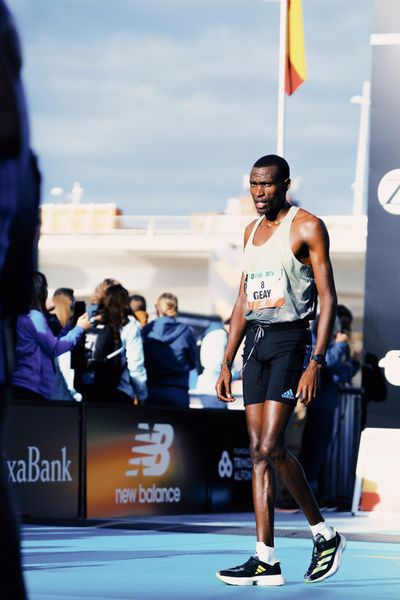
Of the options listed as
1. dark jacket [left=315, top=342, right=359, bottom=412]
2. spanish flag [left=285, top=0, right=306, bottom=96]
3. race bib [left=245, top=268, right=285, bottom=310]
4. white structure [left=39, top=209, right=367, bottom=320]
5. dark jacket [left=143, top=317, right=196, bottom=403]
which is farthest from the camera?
white structure [left=39, top=209, right=367, bottom=320]

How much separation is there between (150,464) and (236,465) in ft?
5.14

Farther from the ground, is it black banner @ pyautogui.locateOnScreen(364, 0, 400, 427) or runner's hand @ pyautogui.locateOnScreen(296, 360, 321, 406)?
black banner @ pyautogui.locateOnScreen(364, 0, 400, 427)

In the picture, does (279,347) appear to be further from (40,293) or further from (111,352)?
(111,352)

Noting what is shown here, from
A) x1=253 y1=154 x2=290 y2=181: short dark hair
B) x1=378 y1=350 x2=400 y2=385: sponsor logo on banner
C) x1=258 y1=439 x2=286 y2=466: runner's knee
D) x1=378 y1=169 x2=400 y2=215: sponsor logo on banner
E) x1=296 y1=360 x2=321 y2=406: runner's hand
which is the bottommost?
x1=258 y1=439 x2=286 y2=466: runner's knee

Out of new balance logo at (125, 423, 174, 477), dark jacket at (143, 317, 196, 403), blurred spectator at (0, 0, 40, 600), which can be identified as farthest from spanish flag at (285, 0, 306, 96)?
blurred spectator at (0, 0, 40, 600)

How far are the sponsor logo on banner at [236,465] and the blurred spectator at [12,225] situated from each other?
977 centimetres

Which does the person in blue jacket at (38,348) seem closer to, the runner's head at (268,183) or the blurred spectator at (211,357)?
A: the blurred spectator at (211,357)

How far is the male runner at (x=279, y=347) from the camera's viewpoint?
6.52 m

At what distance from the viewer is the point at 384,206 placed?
11.5 m

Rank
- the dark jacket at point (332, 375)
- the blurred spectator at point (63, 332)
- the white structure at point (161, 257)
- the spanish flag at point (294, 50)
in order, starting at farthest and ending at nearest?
the white structure at point (161, 257) < the spanish flag at point (294, 50) < the dark jacket at point (332, 375) < the blurred spectator at point (63, 332)

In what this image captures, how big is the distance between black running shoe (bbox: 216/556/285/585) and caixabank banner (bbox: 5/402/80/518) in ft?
12.6

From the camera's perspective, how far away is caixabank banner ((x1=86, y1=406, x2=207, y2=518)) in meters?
10.9

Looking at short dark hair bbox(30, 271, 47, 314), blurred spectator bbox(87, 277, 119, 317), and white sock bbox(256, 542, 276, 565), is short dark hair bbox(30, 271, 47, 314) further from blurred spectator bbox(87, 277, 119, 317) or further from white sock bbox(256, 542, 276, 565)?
white sock bbox(256, 542, 276, 565)

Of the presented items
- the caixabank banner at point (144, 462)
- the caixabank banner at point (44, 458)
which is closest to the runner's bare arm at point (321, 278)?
the caixabank banner at point (44, 458)
